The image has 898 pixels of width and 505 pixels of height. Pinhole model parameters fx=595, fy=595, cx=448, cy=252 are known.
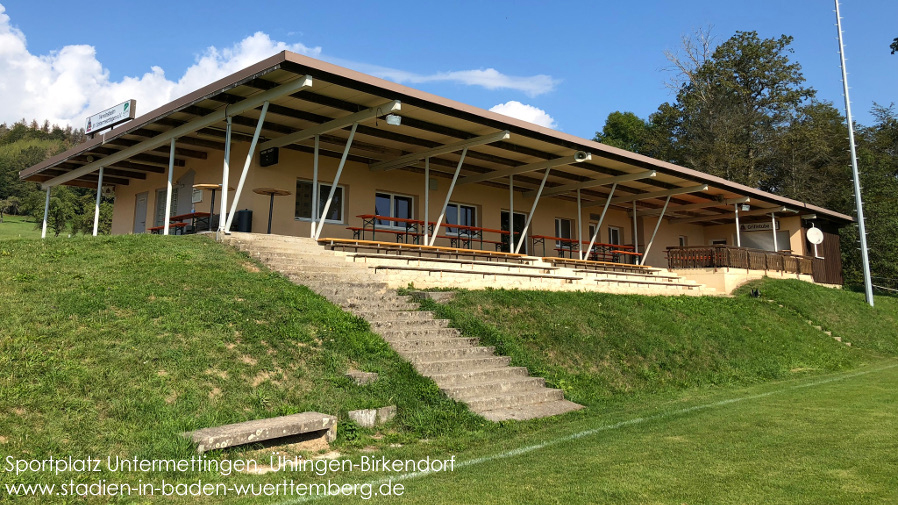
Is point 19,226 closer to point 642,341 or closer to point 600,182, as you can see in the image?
point 600,182

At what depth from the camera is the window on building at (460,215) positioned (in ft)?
62.8

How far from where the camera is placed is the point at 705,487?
4.02m

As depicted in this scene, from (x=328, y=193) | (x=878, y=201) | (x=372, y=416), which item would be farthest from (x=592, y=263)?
(x=878, y=201)

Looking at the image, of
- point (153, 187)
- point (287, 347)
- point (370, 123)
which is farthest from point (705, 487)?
point (153, 187)

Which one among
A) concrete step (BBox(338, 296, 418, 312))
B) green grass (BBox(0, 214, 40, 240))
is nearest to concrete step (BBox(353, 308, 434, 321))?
concrete step (BBox(338, 296, 418, 312))

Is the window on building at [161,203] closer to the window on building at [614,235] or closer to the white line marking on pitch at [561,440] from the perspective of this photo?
the white line marking on pitch at [561,440]

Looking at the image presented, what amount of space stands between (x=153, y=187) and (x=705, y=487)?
18495 millimetres

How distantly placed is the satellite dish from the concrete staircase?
21457 millimetres

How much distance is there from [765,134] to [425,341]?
36.8 metres

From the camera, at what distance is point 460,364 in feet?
27.1

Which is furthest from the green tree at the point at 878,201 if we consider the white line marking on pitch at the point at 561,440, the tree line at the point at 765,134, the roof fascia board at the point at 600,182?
the white line marking on pitch at the point at 561,440

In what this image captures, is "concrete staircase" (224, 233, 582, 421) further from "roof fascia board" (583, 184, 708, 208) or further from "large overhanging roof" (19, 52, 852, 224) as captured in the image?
"roof fascia board" (583, 184, 708, 208)

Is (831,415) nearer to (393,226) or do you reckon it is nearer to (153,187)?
(393,226)

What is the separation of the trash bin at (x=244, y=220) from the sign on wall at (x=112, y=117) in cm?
424
